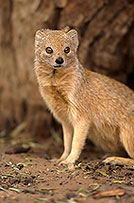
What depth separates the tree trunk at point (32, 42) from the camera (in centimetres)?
587

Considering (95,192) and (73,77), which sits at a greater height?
(73,77)

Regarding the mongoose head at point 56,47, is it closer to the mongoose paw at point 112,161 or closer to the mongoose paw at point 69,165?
the mongoose paw at point 69,165

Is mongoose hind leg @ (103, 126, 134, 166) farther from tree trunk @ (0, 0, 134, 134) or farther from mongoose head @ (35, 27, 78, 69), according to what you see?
tree trunk @ (0, 0, 134, 134)

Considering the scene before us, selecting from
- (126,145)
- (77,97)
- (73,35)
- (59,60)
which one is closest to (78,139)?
(77,97)

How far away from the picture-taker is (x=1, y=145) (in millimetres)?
6465

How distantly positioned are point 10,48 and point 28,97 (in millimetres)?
1223

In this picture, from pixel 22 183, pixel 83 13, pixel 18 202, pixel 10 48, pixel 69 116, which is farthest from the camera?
pixel 10 48

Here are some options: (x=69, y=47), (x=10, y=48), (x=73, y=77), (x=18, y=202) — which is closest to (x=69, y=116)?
(x=73, y=77)

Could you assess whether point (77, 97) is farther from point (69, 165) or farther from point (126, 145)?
point (126, 145)

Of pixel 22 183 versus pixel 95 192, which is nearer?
pixel 95 192

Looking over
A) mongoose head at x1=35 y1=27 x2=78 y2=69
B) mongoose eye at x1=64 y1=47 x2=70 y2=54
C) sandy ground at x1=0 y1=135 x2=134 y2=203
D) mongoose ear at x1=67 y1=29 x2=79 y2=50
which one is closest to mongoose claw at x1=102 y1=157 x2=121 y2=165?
sandy ground at x1=0 y1=135 x2=134 y2=203

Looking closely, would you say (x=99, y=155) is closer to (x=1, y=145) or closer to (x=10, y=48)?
(x=1, y=145)

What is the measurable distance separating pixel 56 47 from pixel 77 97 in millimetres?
878

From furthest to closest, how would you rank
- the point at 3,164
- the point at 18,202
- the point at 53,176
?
the point at 3,164 < the point at 53,176 < the point at 18,202
